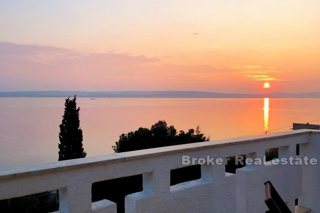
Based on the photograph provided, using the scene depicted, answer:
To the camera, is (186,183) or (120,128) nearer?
(186,183)

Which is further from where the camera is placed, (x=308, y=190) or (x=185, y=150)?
(x=308, y=190)

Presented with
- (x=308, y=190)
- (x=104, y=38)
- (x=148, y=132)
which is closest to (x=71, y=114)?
(x=104, y=38)

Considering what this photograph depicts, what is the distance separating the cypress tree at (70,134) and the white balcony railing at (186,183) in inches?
636

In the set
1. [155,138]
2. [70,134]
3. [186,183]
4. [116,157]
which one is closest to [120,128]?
[70,134]

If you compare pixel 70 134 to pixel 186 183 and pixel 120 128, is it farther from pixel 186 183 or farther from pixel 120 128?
pixel 120 128

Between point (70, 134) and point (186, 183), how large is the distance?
17.3m

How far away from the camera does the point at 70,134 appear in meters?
18.9

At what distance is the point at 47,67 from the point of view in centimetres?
2798

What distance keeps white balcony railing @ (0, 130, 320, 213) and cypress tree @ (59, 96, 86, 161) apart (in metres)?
16.2

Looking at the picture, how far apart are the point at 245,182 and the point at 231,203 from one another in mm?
208

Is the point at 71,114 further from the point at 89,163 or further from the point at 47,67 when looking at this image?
the point at 89,163

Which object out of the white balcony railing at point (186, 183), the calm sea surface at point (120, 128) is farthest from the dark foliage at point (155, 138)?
the calm sea surface at point (120, 128)

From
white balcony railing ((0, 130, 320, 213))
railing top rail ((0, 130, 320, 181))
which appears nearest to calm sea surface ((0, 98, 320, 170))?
white balcony railing ((0, 130, 320, 213))

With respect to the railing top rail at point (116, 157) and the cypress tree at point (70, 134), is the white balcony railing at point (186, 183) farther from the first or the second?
the cypress tree at point (70, 134)
